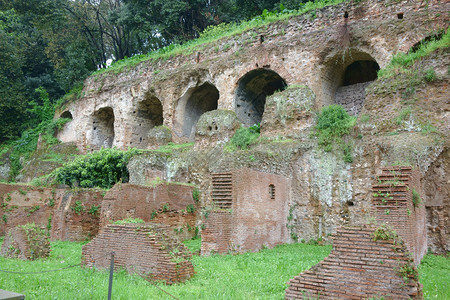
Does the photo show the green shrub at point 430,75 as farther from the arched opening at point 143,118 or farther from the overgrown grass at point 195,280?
the arched opening at point 143,118

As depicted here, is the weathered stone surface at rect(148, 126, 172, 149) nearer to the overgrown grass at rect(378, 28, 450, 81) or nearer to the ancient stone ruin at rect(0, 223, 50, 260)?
the ancient stone ruin at rect(0, 223, 50, 260)

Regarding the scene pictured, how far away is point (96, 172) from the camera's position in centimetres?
1581

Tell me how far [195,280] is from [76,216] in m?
6.92

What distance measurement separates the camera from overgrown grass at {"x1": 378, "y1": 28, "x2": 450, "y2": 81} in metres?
10.8

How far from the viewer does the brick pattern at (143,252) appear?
661cm

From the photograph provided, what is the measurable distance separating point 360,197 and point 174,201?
527 cm

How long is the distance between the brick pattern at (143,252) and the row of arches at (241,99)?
9306 mm

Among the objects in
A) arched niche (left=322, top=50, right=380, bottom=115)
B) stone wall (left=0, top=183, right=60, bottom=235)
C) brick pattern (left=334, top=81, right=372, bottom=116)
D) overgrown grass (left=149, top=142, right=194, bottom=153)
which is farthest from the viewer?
overgrown grass (left=149, top=142, right=194, bottom=153)

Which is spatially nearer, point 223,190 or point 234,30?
point 223,190

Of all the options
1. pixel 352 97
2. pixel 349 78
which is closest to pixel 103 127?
pixel 349 78

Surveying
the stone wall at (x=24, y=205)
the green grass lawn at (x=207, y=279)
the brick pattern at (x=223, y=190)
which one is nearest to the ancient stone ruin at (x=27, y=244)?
the green grass lawn at (x=207, y=279)

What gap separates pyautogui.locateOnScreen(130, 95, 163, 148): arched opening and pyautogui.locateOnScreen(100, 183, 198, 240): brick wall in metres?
9.10

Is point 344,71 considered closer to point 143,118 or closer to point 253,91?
point 253,91

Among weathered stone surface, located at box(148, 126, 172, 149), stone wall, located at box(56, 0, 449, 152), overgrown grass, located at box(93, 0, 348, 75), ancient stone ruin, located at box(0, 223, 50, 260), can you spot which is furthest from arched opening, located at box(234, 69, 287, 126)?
ancient stone ruin, located at box(0, 223, 50, 260)
